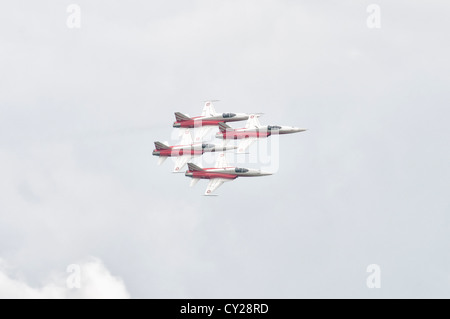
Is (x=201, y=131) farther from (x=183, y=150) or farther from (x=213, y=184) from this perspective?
(x=213, y=184)

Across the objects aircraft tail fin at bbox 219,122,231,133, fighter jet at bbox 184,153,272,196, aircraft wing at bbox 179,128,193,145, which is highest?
aircraft tail fin at bbox 219,122,231,133

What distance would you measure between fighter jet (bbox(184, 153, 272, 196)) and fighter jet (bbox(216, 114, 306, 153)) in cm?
557

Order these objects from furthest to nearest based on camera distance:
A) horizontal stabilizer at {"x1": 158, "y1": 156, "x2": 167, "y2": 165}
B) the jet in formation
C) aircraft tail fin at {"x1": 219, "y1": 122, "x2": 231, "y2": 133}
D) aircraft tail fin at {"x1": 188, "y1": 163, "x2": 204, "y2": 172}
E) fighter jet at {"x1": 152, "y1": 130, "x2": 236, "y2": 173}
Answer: aircraft tail fin at {"x1": 219, "y1": 122, "x2": 231, "y2": 133} → horizontal stabilizer at {"x1": 158, "y1": 156, "x2": 167, "y2": 165} → fighter jet at {"x1": 152, "y1": 130, "x2": 236, "y2": 173} → the jet in formation → aircraft tail fin at {"x1": 188, "y1": 163, "x2": 204, "y2": 172}

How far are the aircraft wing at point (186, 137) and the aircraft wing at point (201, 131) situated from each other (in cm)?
181

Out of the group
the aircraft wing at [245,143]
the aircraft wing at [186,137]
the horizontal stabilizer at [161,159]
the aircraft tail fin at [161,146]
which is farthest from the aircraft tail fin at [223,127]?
the horizontal stabilizer at [161,159]

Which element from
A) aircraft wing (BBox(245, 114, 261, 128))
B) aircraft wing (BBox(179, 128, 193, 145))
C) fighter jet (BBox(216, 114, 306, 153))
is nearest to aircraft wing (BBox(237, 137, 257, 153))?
fighter jet (BBox(216, 114, 306, 153))

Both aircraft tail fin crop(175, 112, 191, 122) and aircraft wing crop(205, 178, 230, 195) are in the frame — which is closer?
aircraft wing crop(205, 178, 230, 195)

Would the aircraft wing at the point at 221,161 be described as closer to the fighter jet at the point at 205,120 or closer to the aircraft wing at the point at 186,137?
the aircraft wing at the point at 186,137

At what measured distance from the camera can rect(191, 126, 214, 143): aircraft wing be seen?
7741 inches

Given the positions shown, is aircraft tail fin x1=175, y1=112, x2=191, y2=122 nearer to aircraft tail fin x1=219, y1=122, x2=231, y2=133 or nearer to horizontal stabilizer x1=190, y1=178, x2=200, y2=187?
aircraft tail fin x1=219, y1=122, x2=231, y2=133

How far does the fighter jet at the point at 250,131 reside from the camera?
193250 millimetres

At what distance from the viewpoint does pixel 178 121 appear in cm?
19750

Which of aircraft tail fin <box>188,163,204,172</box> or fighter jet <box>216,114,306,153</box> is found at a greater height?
fighter jet <box>216,114,306,153</box>
